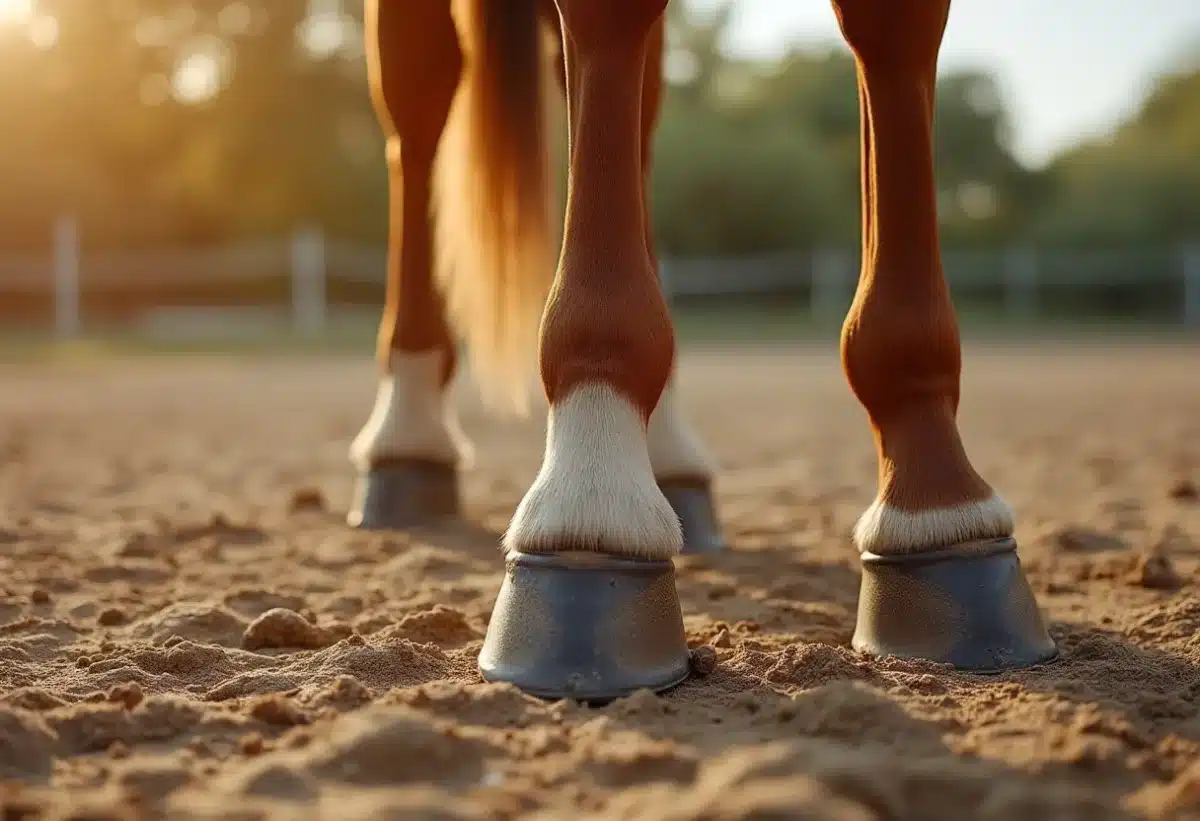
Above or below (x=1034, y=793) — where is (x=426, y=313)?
above

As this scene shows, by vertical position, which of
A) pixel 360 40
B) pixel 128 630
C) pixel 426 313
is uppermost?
pixel 360 40

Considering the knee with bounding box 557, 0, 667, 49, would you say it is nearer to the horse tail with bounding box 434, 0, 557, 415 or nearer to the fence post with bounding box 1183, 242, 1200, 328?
the horse tail with bounding box 434, 0, 557, 415

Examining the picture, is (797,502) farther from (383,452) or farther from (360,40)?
(360,40)

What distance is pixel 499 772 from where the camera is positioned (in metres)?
0.98

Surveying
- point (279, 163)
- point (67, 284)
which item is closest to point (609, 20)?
point (67, 284)

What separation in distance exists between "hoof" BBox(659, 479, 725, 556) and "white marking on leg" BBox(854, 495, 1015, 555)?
0.81 m

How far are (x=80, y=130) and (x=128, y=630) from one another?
814 inches

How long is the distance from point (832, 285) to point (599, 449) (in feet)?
55.3

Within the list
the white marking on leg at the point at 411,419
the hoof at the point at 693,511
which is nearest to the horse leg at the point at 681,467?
the hoof at the point at 693,511

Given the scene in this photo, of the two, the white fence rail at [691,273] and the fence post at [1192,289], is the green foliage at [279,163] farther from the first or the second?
the fence post at [1192,289]

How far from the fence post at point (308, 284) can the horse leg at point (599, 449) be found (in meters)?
13.4

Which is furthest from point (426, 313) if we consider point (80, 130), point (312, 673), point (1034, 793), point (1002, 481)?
point (80, 130)

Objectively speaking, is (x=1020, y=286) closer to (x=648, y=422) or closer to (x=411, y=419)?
(x=411, y=419)

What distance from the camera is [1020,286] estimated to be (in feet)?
60.3
